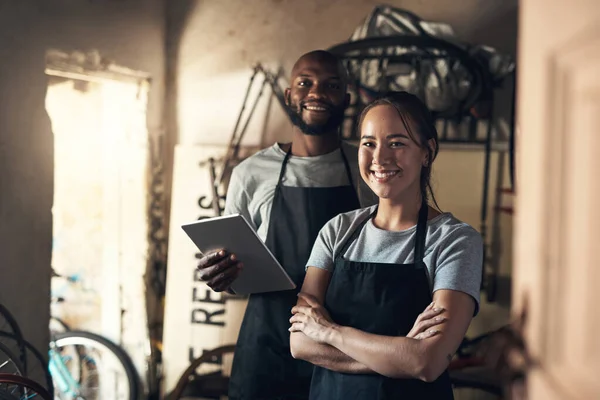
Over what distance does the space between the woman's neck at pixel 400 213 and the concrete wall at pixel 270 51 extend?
763 mm

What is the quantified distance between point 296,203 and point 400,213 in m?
A: 0.42

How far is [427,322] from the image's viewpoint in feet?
3.87

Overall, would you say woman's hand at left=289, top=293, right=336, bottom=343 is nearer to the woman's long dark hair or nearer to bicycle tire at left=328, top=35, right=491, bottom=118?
the woman's long dark hair

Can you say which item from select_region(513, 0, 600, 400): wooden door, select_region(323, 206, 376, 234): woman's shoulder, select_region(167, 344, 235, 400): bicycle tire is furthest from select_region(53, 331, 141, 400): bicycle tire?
select_region(513, 0, 600, 400): wooden door

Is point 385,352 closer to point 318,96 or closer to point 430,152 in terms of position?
point 430,152

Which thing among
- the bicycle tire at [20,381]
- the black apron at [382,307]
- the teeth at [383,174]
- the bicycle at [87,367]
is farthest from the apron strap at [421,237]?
the bicycle at [87,367]

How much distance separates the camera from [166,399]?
246 cm

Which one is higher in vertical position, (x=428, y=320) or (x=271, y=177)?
(x=271, y=177)

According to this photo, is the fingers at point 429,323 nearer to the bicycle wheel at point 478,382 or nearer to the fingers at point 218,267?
the fingers at point 218,267

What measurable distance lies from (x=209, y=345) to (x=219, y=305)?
0.16 metres

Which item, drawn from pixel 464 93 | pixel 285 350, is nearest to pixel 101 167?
pixel 285 350

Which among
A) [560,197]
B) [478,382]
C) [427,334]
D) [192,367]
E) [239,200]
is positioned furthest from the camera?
[192,367]

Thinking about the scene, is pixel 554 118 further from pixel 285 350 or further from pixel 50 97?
pixel 50 97

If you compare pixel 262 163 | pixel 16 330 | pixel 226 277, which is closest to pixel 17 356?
pixel 16 330
